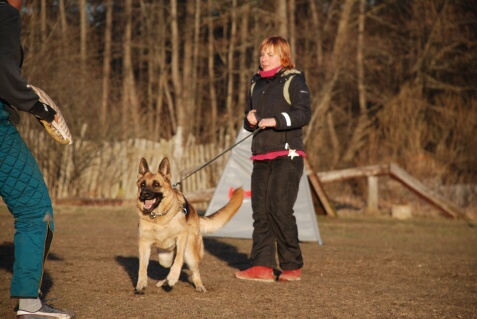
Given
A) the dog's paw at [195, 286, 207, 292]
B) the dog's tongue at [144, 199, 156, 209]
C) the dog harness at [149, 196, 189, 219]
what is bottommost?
the dog's paw at [195, 286, 207, 292]

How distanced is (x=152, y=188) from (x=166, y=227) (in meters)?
0.34

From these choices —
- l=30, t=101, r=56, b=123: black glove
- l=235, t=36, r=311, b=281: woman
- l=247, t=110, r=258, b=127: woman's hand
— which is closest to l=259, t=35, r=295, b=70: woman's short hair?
l=235, t=36, r=311, b=281: woman

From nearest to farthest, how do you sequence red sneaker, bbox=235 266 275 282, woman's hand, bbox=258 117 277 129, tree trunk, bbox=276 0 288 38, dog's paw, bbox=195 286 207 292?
dog's paw, bbox=195 286 207 292, woman's hand, bbox=258 117 277 129, red sneaker, bbox=235 266 275 282, tree trunk, bbox=276 0 288 38

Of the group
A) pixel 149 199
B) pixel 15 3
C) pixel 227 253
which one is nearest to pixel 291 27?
pixel 227 253

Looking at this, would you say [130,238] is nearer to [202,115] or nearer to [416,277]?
[416,277]

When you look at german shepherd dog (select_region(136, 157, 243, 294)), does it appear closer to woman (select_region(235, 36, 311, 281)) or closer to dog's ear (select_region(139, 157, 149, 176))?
dog's ear (select_region(139, 157, 149, 176))

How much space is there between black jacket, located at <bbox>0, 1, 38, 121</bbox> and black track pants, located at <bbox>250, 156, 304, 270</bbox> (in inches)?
103

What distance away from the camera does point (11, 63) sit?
3793 millimetres

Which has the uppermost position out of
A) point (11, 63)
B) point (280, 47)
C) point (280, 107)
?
point (280, 47)

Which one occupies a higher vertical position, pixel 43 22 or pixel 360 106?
pixel 43 22

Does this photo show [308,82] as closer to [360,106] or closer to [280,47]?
[360,106]

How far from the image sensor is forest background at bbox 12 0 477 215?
48.5 feet

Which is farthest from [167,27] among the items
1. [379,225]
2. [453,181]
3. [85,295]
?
[85,295]

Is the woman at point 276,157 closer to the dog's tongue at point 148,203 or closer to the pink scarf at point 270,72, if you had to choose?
the pink scarf at point 270,72
